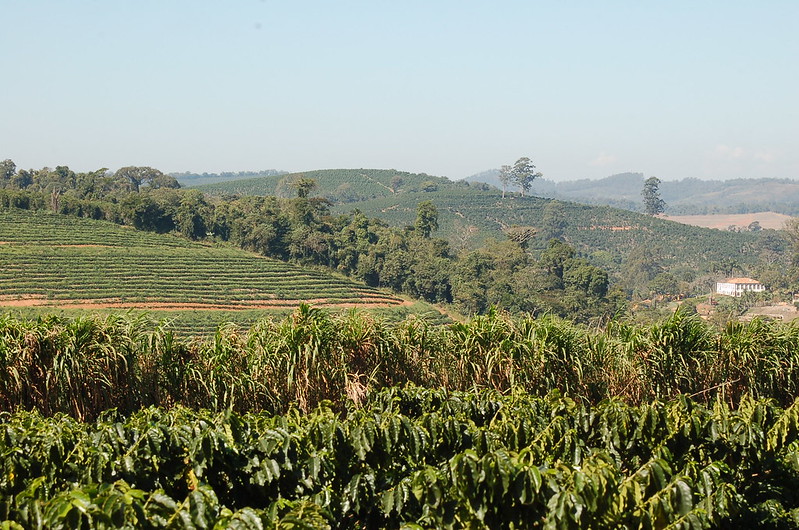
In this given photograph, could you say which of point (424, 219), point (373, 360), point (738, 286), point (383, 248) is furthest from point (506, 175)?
point (373, 360)

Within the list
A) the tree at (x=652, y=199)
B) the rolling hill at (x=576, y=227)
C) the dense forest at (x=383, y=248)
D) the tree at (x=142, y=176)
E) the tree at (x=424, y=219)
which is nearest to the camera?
the dense forest at (x=383, y=248)

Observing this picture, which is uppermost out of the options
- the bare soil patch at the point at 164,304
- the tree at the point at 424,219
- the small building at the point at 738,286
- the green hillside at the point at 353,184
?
the green hillside at the point at 353,184

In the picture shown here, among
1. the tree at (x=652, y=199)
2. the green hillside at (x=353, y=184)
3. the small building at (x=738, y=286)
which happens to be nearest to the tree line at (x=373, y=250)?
the small building at (x=738, y=286)

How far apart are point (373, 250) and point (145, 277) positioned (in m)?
20.1

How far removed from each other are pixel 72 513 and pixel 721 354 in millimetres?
8725

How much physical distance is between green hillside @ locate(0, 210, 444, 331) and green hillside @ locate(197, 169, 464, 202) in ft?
294

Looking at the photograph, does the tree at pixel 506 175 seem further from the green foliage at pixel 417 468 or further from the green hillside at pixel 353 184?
the green foliage at pixel 417 468

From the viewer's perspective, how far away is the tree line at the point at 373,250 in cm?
6156

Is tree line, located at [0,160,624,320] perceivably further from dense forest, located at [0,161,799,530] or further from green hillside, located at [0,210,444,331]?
dense forest, located at [0,161,799,530]

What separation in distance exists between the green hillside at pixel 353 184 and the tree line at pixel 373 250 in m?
80.3

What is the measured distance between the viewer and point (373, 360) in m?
10.5

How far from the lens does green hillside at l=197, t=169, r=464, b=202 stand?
6486 inches

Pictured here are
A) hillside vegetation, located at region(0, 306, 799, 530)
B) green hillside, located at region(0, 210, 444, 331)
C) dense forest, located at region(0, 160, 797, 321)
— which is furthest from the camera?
dense forest, located at region(0, 160, 797, 321)

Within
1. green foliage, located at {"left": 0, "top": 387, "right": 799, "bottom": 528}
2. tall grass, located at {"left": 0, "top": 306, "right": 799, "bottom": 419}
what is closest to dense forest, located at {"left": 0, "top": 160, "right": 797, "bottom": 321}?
tall grass, located at {"left": 0, "top": 306, "right": 799, "bottom": 419}
